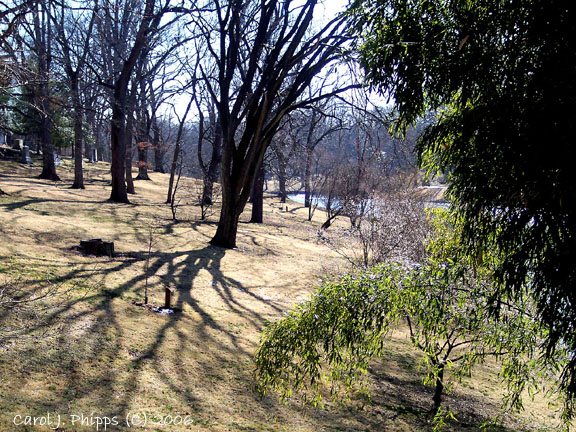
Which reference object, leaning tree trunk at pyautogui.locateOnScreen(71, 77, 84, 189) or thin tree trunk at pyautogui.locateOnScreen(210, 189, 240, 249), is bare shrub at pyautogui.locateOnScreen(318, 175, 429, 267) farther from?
leaning tree trunk at pyautogui.locateOnScreen(71, 77, 84, 189)

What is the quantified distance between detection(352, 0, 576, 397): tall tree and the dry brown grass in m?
→ 3.60

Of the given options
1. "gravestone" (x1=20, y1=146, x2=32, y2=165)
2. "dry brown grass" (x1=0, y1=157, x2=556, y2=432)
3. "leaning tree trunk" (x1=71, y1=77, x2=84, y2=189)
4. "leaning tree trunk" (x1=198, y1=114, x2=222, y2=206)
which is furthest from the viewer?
"gravestone" (x1=20, y1=146, x2=32, y2=165)

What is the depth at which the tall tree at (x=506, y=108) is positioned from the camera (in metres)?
2.57

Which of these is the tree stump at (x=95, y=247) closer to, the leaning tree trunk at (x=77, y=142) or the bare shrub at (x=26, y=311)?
the bare shrub at (x=26, y=311)

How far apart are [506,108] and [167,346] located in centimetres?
594

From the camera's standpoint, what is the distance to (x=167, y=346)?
6.98 metres

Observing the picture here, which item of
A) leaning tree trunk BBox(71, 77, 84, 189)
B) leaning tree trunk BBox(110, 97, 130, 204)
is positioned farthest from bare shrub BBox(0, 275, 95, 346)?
leaning tree trunk BBox(110, 97, 130, 204)

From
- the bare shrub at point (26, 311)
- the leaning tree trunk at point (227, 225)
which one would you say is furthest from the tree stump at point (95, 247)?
the leaning tree trunk at point (227, 225)

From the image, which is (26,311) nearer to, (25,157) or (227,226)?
(227,226)

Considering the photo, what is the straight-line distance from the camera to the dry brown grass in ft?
17.1

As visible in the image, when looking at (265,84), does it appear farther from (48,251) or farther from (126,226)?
(48,251)

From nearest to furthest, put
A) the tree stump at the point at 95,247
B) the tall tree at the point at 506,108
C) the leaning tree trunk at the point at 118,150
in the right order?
1. the tall tree at the point at 506,108
2. the tree stump at the point at 95,247
3. the leaning tree trunk at the point at 118,150

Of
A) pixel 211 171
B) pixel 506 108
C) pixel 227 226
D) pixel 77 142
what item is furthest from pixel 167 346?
pixel 211 171

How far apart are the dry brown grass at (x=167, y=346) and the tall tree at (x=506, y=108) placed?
360 centimetres
